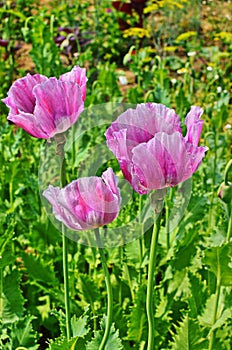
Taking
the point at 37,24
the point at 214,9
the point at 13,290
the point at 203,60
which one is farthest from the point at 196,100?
the point at 13,290

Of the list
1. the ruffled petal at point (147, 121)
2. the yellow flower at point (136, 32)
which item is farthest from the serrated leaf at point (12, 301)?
the yellow flower at point (136, 32)

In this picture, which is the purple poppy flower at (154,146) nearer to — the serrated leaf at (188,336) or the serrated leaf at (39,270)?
the serrated leaf at (188,336)

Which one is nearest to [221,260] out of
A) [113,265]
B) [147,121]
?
[147,121]

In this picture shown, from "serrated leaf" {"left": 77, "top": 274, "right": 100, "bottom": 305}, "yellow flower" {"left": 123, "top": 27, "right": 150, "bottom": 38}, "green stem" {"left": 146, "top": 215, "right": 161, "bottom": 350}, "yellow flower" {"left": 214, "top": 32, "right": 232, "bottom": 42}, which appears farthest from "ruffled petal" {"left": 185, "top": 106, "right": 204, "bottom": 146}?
"yellow flower" {"left": 214, "top": 32, "right": 232, "bottom": 42}

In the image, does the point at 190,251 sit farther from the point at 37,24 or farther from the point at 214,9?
the point at 214,9

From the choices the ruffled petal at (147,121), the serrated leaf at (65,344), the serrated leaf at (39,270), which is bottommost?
the serrated leaf at (39,270)

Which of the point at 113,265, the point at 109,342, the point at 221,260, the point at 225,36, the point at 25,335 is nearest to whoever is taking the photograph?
the point at 109,342

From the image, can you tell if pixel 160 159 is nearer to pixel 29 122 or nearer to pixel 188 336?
pixel 29 122
